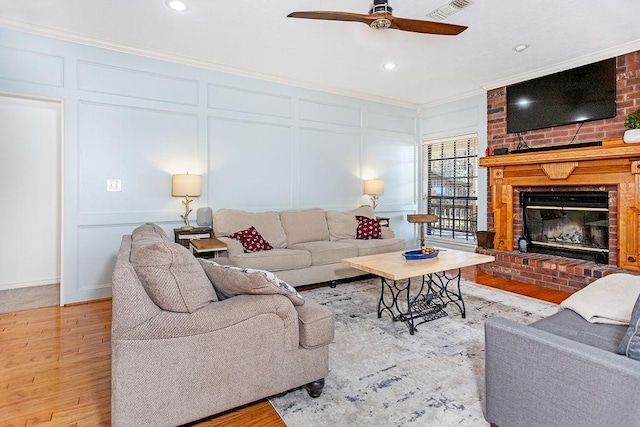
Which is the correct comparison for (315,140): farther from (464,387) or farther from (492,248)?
(464,387)

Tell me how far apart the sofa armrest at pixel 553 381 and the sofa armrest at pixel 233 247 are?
2.76m

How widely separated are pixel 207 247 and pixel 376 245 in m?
2.09

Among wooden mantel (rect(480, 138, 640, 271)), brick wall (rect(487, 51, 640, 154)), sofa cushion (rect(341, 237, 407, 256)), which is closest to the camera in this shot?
wooden mantel (rect(480, 138, 640, 271))

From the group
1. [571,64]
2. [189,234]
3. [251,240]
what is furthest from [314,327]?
[571,64]

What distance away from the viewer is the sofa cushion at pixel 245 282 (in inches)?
69.5

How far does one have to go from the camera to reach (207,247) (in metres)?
3.48

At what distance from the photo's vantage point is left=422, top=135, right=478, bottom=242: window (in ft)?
19.0

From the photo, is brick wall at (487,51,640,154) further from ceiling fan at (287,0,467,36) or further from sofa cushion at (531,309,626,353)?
sofa cushion at (531,309,626,353)

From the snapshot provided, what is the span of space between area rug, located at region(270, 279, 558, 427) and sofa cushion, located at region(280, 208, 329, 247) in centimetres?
127

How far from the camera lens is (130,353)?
1491 millimetres

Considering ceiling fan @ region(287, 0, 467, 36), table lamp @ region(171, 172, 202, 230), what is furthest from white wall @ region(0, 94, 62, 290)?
ceiling fan @ region(287, 0, 467, 36)

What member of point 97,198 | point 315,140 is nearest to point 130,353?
point 97,198

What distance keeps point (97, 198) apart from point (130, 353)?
2.85 metres

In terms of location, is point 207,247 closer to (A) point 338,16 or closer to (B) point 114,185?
(B) point 114,185
